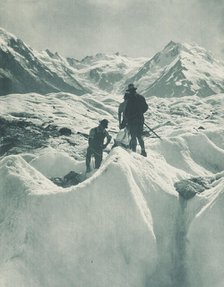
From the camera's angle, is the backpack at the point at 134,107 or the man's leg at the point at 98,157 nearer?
the backpack at the point at 134,107

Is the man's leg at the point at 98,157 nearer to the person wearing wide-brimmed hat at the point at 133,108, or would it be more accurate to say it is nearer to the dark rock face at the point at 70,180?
the dark rock face at the point at 70,180

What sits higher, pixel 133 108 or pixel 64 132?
pixel 64 132

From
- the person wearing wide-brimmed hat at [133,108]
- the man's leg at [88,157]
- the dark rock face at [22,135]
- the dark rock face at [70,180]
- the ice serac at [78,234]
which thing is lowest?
the ice serac at [78,234]

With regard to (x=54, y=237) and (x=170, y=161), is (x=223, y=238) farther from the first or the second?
(x=170, y=161)

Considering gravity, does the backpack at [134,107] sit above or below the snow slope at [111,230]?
above

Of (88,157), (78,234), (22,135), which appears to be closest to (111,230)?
(78,234)

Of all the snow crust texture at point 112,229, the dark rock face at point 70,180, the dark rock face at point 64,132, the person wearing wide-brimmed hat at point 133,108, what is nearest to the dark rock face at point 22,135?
the dark rock face at point 64,132

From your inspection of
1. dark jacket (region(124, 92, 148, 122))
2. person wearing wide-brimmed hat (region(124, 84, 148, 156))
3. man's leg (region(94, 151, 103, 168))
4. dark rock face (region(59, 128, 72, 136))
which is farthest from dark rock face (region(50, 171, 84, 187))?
dark rock face (region(59, 128, 72, 136))

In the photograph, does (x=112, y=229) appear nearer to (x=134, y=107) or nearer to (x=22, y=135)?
(x=134, y=107)

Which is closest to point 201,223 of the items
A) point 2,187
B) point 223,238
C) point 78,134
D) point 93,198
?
point 223,238
